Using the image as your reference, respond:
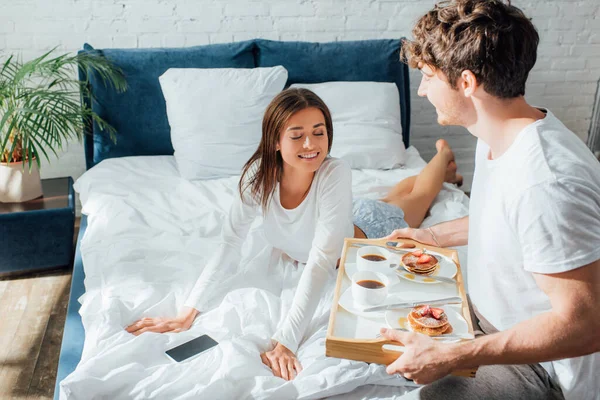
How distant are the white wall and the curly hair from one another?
2.20 m

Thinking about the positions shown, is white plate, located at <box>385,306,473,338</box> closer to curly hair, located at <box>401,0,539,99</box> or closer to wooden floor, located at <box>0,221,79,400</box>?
curly hair, located at <box>401,0,539,99</box>

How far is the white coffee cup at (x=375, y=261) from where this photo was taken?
1.54 m

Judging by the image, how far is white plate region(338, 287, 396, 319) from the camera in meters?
1.37

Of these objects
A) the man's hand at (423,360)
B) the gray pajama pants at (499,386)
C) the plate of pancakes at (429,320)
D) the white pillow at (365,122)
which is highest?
the white pillow at (365,122)

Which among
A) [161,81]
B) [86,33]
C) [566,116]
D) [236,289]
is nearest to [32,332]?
[236,289]

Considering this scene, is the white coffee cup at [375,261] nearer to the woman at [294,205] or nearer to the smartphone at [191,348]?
the woman at [294,205]

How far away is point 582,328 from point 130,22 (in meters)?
2.78

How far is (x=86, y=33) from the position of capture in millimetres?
3225

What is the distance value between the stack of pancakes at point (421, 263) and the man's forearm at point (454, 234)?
0.62ft

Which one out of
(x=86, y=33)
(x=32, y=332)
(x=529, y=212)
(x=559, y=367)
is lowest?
(x=32, y=332)

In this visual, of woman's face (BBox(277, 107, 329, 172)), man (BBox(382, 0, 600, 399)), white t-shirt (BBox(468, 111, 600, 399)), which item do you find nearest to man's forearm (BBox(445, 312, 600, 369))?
man (BBox(382, 0, 600, 399))

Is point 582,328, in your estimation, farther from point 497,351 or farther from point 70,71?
point 70,71

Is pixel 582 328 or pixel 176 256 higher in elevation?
pixel 582 328

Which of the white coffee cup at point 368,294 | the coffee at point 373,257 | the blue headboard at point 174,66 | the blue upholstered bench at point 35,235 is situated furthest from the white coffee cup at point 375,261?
the blue headboard at point 174,66
